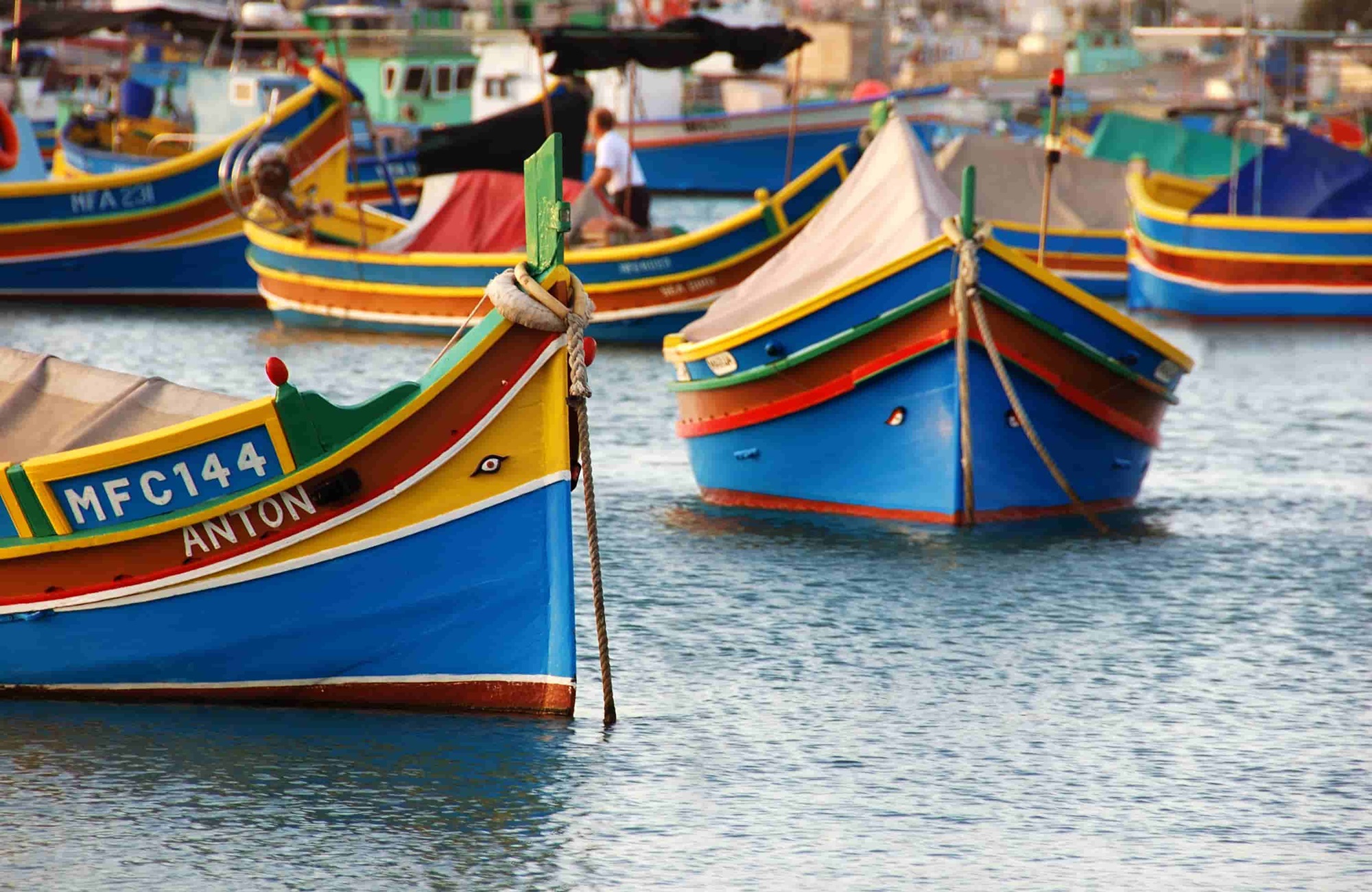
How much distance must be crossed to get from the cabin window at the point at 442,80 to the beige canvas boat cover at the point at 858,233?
107 ft

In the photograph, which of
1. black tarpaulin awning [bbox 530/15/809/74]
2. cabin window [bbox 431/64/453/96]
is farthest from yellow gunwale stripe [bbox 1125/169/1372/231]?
cabin window [bbox 431/64/453/96]

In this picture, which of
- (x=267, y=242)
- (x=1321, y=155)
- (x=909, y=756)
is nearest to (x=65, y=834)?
(x=909, y=756)

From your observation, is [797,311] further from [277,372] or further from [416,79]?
[416,79]

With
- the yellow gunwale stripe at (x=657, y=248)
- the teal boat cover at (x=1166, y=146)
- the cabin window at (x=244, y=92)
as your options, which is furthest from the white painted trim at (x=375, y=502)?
the teal boat cover at (x=1166, y=146)

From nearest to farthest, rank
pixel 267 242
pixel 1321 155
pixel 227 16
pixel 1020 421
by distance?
pixel 1020 421 → pixel 267 242 → pixel 1321 155 → pixel 227 16

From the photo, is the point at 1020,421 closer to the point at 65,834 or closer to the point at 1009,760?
the point at 1009,760

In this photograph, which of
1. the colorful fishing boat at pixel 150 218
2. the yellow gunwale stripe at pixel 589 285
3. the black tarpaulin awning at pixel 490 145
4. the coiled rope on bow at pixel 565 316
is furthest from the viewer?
the colorful fishing boat at pixel 150 218

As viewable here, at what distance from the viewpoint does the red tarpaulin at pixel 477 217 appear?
23.0 metres

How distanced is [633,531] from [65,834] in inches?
237

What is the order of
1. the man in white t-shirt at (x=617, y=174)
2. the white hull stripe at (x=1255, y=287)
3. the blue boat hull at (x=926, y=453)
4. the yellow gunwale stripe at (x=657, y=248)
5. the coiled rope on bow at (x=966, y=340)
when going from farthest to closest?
the white hull stripe at (x=1255, y=287) < the man in white t-shirt at (x=617, y=174) < the yellow gunwale stripe at (x=657, y=248) < the blue boat hull at (x=926, y=453) < the coiled rope on bow at (x=966, y=340)

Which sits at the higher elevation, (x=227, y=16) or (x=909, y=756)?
(x=227, y=16)

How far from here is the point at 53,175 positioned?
32844mm

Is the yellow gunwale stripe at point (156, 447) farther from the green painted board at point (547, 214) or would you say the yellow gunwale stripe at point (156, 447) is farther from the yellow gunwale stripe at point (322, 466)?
the green painted board at point (547, 214)

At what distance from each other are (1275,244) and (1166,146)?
43.1 ft
